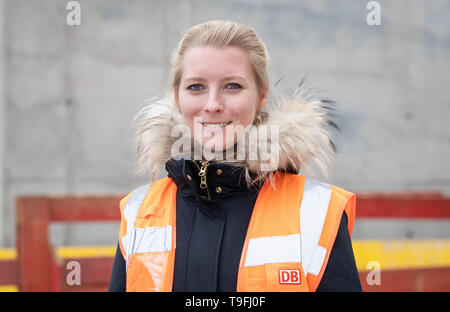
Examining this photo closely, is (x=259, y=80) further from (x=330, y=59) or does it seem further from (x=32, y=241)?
(x=330, y=59)

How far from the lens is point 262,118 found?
1.42 m

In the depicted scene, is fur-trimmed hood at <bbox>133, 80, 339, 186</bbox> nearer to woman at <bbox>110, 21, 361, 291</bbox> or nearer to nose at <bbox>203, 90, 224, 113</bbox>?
woman at <bbox>110, 21, 361, 291</bbox>

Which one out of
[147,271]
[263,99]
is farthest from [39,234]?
[263,99]

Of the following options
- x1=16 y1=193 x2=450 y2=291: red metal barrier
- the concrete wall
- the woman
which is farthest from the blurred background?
the woman

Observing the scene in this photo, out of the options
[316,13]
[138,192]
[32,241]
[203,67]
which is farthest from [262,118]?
[316,13]

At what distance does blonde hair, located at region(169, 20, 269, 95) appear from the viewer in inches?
51.3

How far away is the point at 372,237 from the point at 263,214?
4232 millimetres

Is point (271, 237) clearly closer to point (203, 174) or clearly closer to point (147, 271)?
point (203, 174)

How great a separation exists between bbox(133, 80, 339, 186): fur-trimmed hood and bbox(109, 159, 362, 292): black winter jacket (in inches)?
2.7

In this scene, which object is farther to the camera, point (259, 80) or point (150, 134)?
point (150, 134)

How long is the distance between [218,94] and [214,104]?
4cm

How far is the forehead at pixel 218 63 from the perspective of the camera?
1.28 meters

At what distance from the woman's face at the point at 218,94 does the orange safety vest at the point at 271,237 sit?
0.21m

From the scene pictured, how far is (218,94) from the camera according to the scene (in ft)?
4.21
